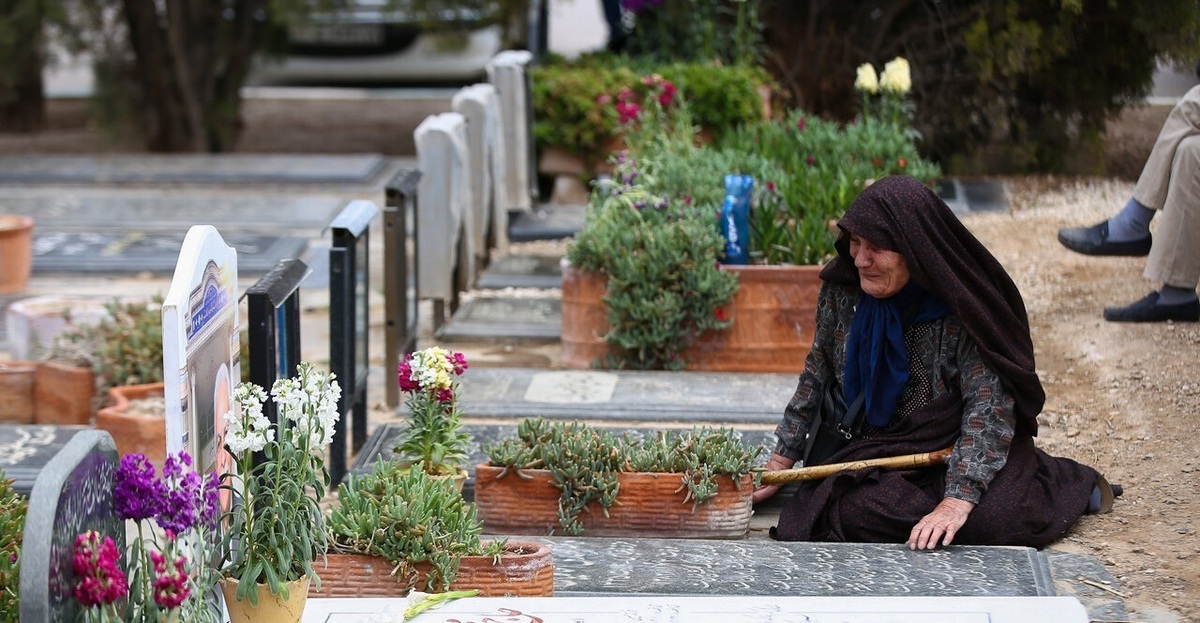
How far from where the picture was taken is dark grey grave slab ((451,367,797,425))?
18.8ft

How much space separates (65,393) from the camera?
650 centimetres

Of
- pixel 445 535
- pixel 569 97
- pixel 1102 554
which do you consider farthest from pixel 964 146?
pixel 445 535

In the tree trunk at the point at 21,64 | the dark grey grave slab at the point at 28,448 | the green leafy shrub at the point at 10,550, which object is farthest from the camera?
the tree trunk at the point at 21,64

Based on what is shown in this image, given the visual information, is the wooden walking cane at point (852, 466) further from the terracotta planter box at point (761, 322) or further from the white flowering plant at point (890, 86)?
the white flowering plant at point (890, 86)

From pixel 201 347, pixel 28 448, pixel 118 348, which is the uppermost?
pixel 201 347

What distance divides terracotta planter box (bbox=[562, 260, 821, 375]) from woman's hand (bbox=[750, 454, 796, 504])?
1.95 metres

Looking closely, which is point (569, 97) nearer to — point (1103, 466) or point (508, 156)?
point (508, 156)

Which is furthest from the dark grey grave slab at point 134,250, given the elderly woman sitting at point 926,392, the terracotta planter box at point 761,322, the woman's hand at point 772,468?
the elderly woman sitting at point 926,392

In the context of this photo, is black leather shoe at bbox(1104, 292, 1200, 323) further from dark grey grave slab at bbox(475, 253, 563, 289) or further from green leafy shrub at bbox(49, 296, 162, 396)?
green leafy shrub at bbox(49, 296, 162, 396)

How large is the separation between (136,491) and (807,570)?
5.64ft

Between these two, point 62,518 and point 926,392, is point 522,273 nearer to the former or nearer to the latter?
point 926,392

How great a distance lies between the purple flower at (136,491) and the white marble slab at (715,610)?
604mm

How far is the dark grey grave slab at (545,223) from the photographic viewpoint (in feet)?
31.7

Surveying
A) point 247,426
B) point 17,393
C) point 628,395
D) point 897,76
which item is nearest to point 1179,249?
point 628,395
